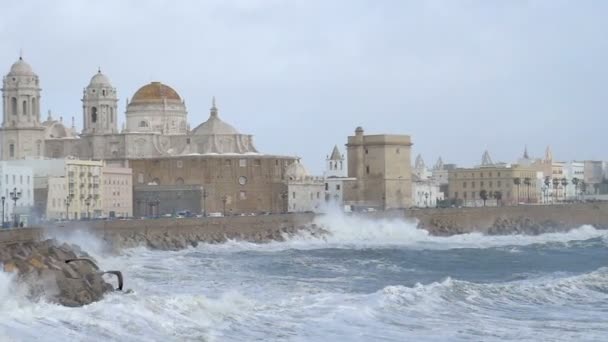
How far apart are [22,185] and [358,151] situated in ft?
113

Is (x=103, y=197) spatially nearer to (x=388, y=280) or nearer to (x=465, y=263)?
(x=465, y=263)

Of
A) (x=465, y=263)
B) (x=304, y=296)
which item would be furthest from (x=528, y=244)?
(x=304, y=296)

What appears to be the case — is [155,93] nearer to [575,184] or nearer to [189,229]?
[189,229]

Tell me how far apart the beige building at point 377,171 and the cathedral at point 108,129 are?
9713 millimetres

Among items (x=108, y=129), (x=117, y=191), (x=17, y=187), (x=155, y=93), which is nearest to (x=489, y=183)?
(x=155, y=93)

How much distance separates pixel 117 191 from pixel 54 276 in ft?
172

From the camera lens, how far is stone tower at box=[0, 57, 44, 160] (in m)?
78.9

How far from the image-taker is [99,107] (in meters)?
86.2

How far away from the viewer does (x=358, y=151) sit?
95938mm

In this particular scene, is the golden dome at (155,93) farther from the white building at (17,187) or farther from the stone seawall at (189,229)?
the stone seawall at (189,229)

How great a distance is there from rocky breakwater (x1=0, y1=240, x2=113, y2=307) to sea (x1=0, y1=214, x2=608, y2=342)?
397 mm

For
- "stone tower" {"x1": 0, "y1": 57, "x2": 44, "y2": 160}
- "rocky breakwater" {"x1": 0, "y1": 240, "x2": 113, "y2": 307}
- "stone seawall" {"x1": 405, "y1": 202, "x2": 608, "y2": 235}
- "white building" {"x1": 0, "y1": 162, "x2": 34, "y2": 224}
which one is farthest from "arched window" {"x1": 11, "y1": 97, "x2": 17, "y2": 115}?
"rocky breakwater" {"x1": 0, "y1": 240, "x2": 113, "y2": 307}

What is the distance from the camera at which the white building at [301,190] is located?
87750 millimetres

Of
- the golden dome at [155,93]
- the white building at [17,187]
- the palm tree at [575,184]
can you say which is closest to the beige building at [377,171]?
the golden dome at [155,93]
